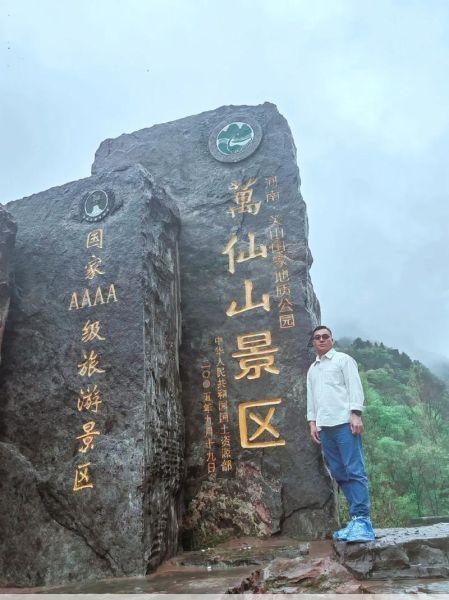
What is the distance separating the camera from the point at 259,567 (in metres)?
3.29

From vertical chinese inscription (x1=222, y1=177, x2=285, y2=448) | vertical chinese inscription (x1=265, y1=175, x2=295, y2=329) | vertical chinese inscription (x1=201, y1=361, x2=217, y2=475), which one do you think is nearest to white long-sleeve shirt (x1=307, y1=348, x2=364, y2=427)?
vertical chinese inscription (x1=222, y1=177, x2=285, y2=448)

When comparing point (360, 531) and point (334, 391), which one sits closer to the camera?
point (360, 531)

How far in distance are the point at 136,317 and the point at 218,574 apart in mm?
1887

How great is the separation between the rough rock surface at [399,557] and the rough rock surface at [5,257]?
312 cm

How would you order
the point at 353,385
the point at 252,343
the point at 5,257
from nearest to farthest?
the point at 353,385
the point at 5,257
the point at 252,343

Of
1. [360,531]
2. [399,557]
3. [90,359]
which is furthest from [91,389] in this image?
[399,557]

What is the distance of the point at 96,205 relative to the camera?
461 centimetres

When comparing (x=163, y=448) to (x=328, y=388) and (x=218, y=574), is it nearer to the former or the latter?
(x=218, y=574)

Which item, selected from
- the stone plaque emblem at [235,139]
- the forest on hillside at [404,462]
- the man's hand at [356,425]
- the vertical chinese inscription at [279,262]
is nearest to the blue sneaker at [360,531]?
the man's hand at [356,425]

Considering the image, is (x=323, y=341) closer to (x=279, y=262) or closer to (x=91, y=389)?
(x=279, y=262)

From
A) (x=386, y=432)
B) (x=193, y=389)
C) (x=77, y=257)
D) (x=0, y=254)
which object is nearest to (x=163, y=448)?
(x=193, y=389)

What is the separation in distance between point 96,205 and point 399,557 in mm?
3575

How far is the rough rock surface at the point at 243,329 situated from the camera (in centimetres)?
408

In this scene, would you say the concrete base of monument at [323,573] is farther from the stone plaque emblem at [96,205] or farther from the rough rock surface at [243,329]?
the stone plaque emblem at [96,205]
